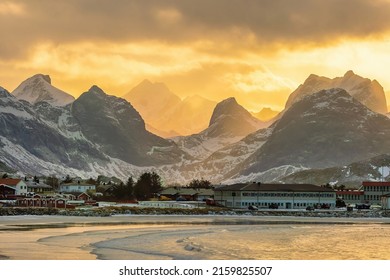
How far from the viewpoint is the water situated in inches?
2397

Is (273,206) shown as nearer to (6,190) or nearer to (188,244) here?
(6,190)

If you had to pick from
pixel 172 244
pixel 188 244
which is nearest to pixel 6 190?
pixel 172 244

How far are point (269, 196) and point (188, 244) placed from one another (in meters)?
123

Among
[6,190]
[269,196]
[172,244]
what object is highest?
[6,190]

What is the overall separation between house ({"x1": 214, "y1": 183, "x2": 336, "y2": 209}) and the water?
95.8 meters

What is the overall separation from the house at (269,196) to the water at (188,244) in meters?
95.8

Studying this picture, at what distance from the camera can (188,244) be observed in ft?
233

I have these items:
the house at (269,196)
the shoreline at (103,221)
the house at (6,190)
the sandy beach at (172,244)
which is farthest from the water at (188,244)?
the house at (6,190)

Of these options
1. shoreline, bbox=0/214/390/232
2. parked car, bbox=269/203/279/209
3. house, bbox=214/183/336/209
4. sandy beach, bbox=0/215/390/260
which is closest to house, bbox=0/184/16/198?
house, bbox=214/183/336/209

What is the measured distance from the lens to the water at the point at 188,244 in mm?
60875

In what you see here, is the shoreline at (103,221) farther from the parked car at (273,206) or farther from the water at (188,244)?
the parked car at (273,206)

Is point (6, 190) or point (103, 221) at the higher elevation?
point (6, 190)
